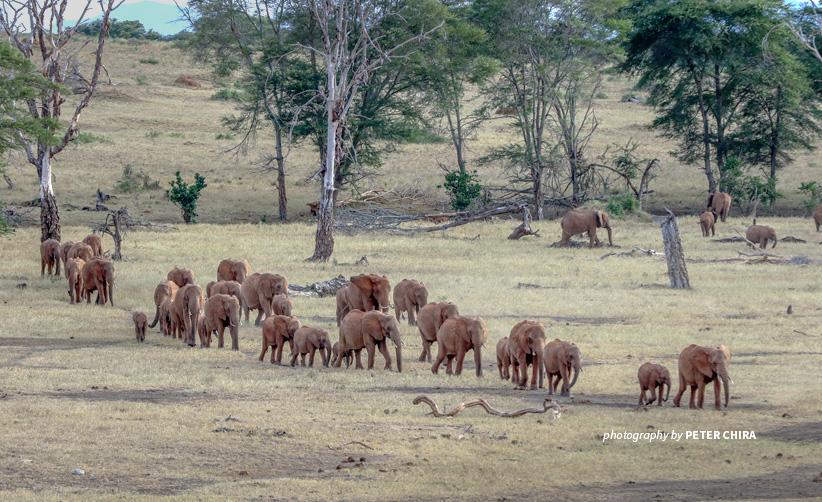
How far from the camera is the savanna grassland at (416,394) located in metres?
7.98

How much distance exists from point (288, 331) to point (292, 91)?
2749cm

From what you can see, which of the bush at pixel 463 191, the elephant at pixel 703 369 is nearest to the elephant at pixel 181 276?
the elephant at pixel 703 369

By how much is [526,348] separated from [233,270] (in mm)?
9151

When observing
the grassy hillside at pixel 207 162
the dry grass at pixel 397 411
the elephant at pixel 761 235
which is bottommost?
the dry grass at pixel 397 411

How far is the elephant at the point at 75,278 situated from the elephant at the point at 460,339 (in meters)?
9.48

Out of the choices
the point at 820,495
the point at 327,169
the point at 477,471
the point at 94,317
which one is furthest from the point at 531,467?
the point at 327,169

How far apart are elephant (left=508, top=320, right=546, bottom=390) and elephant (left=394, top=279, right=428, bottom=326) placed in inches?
169

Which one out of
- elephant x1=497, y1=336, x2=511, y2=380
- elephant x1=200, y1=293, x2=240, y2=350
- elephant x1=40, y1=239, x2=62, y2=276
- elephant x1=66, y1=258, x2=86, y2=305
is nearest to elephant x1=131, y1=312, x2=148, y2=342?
elephant x1=200, y1=293, x2=240, y2=350

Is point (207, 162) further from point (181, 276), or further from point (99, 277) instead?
point (181, 276)

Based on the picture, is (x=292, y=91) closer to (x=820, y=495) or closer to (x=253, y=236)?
(x=253, y=236)

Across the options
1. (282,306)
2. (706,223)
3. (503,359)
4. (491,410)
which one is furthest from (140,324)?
(706,223)

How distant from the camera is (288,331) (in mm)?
13625

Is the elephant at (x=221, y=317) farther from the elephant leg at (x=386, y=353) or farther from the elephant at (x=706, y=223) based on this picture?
the elephant at (x=706, y=223)

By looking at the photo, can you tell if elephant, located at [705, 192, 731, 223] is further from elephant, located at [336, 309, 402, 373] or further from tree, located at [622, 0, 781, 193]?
elephant, located at [336, 309, 402, 373]
